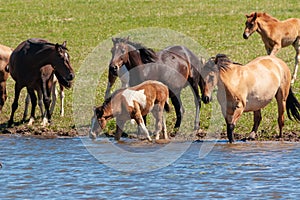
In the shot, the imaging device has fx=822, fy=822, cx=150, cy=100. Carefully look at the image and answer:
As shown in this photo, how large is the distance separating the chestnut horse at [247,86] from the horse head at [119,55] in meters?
2.01

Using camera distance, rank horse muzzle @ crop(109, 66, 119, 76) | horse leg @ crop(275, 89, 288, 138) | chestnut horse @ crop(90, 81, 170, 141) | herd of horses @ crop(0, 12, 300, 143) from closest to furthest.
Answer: herd of horses @ crop(0, 12, 300, 143) → chestnut horse @ crop(90, 81, 170, 141) → horse leg @ crop(275, 89, 288, 138) → horse muzzle @ crop(109, 66, 119, 76)

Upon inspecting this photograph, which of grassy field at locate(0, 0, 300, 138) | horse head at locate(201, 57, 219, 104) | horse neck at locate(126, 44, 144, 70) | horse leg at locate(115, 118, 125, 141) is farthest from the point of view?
grassy field at locate(0, 0, 300, 138)

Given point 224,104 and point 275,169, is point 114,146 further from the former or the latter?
point 275,169

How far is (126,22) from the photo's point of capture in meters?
31.1

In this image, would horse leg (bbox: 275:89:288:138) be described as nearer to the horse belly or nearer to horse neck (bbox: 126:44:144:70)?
the horse belly

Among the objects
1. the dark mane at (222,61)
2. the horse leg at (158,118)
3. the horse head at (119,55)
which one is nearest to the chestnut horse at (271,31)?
the horse head at (119,55)

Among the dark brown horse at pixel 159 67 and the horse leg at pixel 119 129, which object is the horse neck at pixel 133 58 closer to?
the dark brown horse at pixel 159 67

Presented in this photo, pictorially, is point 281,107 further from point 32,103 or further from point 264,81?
point 32,103

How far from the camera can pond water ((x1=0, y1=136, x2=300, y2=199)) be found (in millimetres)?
10680

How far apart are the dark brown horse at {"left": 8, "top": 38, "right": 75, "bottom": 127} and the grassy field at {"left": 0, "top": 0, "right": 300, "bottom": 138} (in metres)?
1.43

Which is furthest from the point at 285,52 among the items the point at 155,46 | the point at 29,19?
the point at 29,19

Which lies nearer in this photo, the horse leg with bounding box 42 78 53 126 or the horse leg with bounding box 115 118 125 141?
the horse leg with bounding box 115 118 125 141

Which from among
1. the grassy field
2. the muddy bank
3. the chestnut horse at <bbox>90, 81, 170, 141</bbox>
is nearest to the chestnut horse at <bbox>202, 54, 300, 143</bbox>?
the muddy bank

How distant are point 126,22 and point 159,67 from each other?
51.5ft
